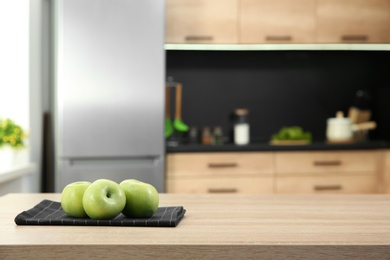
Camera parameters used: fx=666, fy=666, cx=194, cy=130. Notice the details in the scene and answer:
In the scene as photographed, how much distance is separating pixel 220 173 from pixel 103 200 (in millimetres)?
2601

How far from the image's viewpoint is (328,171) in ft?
13.7

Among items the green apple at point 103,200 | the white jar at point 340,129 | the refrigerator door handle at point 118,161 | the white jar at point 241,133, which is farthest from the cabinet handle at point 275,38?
the green apple at point 103,200

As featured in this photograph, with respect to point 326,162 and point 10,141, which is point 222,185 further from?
point 10,141

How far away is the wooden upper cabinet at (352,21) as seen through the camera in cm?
439

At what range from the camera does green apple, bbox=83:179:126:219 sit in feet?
5.01

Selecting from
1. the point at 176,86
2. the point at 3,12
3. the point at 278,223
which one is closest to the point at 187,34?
the point at 176,86

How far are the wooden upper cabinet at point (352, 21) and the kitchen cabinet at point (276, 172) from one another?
78 cm

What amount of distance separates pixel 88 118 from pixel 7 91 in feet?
1.75

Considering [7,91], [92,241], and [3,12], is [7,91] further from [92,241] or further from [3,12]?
[92,241]

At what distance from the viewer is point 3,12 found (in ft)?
13.1

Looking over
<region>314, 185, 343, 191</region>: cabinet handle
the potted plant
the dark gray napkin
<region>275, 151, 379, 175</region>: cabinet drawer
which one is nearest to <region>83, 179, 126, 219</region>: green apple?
the dark gray napkin

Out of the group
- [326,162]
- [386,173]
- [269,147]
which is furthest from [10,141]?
[386,173]

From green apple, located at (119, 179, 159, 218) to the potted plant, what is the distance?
6.85 ft

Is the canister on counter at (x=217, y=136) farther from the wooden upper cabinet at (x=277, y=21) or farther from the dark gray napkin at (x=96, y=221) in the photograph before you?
the dark gray napkin at (x=96, y=221)
